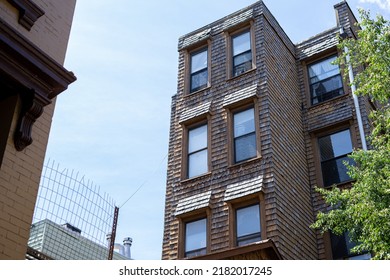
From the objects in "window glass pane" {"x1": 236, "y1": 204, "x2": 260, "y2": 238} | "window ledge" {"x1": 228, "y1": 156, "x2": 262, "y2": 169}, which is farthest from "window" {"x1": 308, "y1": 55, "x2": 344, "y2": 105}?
"window glass pane" {"x1": 236, "y1": 204, "x2": 260, "y2": 238}

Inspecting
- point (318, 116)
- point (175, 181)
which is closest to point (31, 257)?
point (175, 181)

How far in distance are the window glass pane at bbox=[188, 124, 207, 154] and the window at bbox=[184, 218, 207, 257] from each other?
94.7 inches

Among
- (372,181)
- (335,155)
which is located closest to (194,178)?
(335,155)

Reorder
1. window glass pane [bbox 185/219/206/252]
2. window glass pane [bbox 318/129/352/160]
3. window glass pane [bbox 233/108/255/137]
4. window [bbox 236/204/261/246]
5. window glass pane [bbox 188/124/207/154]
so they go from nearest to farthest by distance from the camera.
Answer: window [bbox 236/204/261/246] < window glass pane [bbox 185/219/206/252] < window glass pane [bbox 233/108/255/137] < window glass pane [bbox 318/129/352/160] < window glass pane [bbox 188/124/207/154]

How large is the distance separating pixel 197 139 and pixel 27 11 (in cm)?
924

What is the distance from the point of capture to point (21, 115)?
7504 mm

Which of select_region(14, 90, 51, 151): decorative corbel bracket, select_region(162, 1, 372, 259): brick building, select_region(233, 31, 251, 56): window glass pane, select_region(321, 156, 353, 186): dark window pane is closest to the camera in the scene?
select_region(14, 90, 51, 151): decorative corbel bracket

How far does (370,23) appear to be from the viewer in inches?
458

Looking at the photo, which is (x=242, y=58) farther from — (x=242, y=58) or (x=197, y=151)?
(x=197, y=151)

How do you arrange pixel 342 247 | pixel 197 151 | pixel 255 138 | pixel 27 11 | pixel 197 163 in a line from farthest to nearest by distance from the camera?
pixel 197 151 < pixel 197 163 < pixel 255 138 < pixel 342 247 < pixel 27 11

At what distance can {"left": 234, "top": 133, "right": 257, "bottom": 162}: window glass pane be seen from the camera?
51.0 feet

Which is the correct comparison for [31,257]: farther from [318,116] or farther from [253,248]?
[318,116]

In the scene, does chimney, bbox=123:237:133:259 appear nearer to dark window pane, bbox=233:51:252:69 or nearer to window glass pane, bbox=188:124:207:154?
window glass pane, bbox=188:124:207:154
